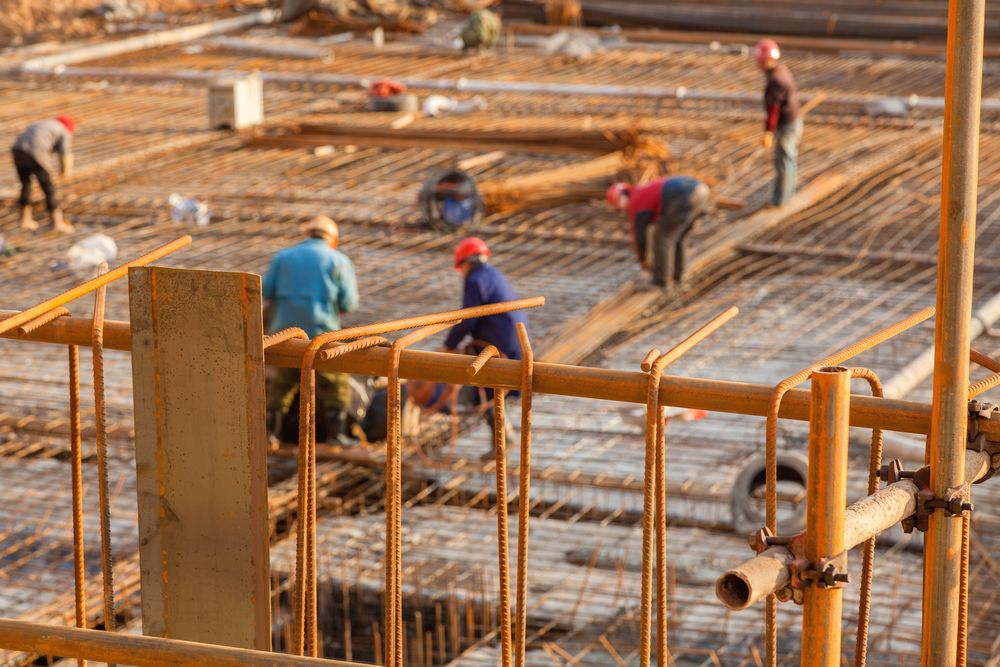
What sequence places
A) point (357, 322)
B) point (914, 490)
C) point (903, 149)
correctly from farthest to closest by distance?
point (903, 149) → point (357, 322) → point (914, 490)

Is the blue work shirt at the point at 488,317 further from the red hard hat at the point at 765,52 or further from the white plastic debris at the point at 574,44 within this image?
the white plastic debris at the point at 574,44

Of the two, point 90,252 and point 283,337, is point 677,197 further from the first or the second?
point 283,337

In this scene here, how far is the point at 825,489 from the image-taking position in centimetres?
258

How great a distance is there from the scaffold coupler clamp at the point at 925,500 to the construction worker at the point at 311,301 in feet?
17.7

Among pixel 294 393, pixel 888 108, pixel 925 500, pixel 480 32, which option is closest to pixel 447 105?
pixel 480 32

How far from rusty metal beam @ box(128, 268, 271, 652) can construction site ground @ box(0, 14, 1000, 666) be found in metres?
3.42

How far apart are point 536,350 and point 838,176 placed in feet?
17.1

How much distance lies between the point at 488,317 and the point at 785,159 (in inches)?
212

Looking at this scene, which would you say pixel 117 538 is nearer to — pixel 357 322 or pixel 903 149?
pixel 357 322

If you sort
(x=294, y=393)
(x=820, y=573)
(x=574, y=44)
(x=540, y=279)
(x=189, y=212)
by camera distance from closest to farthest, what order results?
(x=820, y=573)
(x=294, y=393)
(x=540, y=279)
(x=189, y=212)
(x=574, y=44)

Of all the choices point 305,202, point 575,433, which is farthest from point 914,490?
point 305,202

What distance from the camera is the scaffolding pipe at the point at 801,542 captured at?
→ 2385 mm

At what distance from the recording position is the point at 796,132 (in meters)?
12.7

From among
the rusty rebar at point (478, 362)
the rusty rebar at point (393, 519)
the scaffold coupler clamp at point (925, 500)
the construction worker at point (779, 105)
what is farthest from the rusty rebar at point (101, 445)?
the construction worker at point (779, 105)
